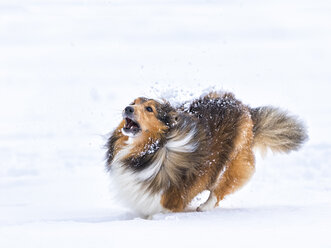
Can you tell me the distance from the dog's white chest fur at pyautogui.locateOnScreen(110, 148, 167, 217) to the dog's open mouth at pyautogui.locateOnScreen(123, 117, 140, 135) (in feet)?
1.00

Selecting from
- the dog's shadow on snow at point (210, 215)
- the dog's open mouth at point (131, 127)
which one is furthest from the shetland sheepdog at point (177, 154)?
the dog's shadow on snow at point (210, 215)

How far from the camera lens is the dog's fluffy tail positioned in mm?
6535

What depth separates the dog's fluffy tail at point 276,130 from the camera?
6535 millimetres

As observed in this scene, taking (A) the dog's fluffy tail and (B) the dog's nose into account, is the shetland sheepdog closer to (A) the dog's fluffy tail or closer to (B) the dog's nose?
(B) the dog's nose

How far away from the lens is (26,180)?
27.0 feet

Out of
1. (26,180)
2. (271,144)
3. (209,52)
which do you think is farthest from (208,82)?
(271,144)

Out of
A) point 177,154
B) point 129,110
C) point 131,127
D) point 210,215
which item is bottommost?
point 210,215

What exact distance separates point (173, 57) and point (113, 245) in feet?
43.4

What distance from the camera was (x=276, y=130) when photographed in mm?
6578

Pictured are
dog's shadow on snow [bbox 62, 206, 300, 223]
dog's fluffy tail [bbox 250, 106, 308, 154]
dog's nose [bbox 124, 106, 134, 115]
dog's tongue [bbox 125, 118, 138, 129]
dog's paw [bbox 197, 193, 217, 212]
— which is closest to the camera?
dog's shadow on snow [bbox 62, 206, 300, 223]

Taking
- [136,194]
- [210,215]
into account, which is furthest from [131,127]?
[210,215]

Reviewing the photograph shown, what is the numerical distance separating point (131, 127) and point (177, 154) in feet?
1.51

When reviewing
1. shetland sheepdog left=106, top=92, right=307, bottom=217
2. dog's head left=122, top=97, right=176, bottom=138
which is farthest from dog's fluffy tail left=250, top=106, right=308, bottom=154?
dog's head left=122, top=97, right=176, bottom=138

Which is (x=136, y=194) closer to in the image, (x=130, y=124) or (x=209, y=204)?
(x=130, y=124)
